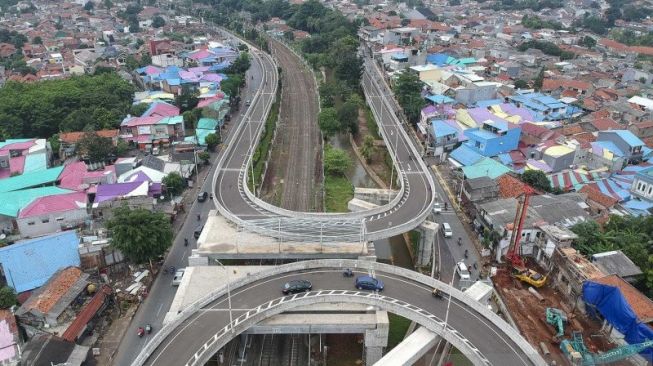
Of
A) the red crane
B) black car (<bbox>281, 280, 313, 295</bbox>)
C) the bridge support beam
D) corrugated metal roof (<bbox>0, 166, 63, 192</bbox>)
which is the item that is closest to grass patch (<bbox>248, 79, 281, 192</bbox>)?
corrugated metal roof (<bbox>0, 166, 63, 192</bbox>)

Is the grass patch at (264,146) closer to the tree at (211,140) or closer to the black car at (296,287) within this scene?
the tree at (211,140)

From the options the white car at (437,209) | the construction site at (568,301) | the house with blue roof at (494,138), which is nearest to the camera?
the construction site at (568,301)

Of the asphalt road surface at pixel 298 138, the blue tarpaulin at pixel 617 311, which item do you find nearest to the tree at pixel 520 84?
the asphalt road surface at pixel 298 138

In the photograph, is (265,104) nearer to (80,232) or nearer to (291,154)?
(291,154)

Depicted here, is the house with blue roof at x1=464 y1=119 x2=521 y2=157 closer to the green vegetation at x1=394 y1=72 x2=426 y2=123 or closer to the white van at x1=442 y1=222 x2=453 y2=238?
the green vegetation at x1=394 y1=72 x2=426 y2=123

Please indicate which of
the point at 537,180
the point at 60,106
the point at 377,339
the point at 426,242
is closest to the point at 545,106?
the point at 537,180

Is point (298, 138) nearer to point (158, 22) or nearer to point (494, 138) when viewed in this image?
point (494, 138)

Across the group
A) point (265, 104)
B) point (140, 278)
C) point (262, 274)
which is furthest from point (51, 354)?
point (265, 104)
